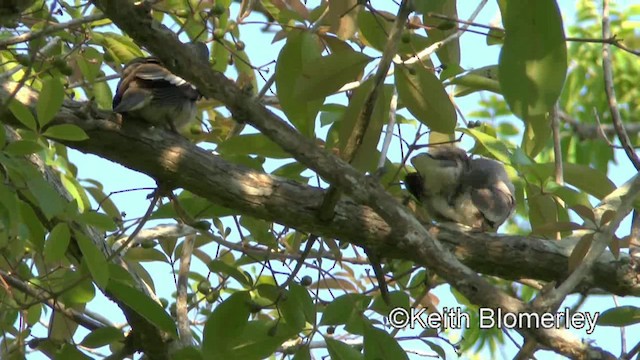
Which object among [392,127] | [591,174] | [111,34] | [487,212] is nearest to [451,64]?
[392,127]

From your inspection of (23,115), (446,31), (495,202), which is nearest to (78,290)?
(23,115)

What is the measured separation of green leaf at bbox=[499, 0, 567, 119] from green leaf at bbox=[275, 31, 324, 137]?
3.21 ft

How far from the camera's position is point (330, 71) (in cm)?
270

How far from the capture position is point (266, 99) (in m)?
4.03

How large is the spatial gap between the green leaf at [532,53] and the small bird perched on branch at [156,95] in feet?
5.39

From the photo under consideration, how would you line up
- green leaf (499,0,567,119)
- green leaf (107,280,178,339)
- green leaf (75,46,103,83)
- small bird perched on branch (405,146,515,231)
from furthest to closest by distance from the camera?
small bird perched on branch (405,146,515,231), green leaf (75,46,103,83), green leaf (107,280,178,339), green leaf (499,0,567,119)

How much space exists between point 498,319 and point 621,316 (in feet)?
1.84

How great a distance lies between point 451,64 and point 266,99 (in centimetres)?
118

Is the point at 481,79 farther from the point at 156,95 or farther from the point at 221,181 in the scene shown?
the point at 156,95

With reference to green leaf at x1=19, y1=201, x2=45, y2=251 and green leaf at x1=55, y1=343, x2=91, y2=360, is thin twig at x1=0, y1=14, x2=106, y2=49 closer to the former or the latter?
green leaf at x1=19, y1=201, x2=45, y2=251

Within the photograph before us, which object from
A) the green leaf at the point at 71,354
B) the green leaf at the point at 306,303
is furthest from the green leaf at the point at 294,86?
the green leaf at the point at 71,354

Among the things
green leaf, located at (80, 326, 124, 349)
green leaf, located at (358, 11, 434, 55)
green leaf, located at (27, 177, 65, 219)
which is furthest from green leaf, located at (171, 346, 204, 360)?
green leaf, located at (358, 11, 434, 55)

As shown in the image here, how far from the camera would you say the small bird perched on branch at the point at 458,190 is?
3877mm

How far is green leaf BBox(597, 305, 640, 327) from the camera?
272cm
